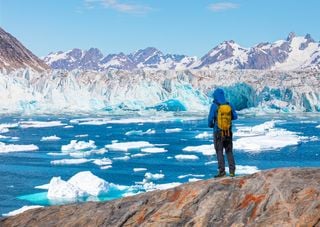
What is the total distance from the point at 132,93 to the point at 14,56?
6588 centimetres

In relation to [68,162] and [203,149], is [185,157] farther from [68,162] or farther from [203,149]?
[68,162]

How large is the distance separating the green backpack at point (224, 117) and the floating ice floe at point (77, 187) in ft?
46.6

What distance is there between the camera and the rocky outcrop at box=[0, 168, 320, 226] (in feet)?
14.6

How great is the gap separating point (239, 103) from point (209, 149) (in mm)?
24523

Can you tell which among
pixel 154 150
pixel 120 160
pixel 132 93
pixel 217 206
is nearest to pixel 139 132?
pixel 154 150

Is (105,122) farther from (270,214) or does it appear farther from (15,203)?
(270,214)

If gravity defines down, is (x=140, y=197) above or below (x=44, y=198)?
above

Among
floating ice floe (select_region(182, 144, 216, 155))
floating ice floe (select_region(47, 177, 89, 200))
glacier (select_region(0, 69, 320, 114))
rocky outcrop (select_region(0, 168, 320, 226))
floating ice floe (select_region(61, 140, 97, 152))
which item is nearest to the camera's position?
rocky outcrop (select_region(0, 168, 320, 226))

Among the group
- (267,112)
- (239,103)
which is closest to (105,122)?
(239,103)

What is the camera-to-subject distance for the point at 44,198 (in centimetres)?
1919

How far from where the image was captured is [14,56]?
119938 mm

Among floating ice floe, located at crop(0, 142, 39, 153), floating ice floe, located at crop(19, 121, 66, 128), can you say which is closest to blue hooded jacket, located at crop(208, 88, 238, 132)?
floating ice floe, located at crop(0, 142, 39, 153)

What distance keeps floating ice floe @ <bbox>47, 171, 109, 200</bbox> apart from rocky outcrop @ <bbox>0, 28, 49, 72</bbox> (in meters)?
92.7

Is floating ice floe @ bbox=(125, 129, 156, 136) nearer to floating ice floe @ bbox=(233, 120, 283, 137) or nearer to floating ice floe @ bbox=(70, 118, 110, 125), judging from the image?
floating ice floe @ bbox=(233, 120, 283, 137)
